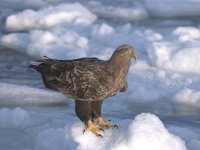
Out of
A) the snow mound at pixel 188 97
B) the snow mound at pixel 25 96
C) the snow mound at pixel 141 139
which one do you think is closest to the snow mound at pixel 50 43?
the snow mound at pixel 25 96

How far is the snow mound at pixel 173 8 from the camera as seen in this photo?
32.2ft

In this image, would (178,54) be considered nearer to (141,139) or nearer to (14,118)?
(14,118)

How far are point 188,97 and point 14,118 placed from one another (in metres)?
1.81

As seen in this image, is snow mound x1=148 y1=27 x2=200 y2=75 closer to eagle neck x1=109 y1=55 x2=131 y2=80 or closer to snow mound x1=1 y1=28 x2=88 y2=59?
snow mound x1=1 y1=28 x2=88 y2=59

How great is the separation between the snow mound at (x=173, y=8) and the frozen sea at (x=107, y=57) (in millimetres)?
16

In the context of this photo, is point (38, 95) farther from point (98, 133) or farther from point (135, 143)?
point (135, 143)

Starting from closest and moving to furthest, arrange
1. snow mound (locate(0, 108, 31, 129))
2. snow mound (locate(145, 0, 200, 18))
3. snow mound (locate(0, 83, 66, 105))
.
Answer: snow mound (locate(0, 108, 31, 129))
snow mound (locate(0, 83, 66, 105))
snow mound (locate(145, 0, 200, 18))

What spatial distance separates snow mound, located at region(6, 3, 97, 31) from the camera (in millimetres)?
8844

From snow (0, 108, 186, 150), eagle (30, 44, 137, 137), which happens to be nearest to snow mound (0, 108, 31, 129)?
snow (0, 108, 186, 150)

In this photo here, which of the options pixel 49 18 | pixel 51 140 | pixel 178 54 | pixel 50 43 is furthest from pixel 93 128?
pixel 49 18

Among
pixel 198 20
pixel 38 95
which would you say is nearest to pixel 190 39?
pixel 198 20

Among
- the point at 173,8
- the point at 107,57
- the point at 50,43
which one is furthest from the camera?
the point at 173,8

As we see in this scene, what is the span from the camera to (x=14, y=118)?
4.77 m

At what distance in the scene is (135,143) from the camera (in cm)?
367
